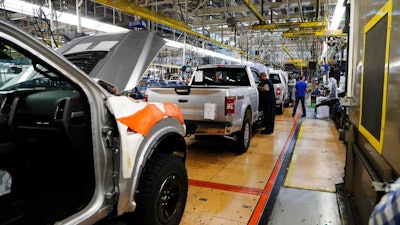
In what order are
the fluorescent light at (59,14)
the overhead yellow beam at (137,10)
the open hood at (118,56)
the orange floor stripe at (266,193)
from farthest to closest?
the overhead yellow beam at (137,10) → the fluorescent light at (59,14) → the orange floor stripe at (266,193) → the open hood at (118,56)

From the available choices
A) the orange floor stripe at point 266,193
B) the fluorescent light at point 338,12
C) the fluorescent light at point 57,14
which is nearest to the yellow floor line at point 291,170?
the orange floor stripe at point 266,193

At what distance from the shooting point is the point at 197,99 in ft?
17.3

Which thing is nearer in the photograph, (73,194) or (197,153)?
(73,194)

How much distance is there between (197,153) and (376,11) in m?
4.44

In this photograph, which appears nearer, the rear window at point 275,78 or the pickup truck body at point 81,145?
the pickup truck body at point 81,145

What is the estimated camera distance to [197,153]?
238 inches

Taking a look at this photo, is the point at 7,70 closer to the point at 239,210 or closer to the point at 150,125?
the point at 150,125

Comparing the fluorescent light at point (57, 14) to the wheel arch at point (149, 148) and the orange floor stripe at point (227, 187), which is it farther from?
the orange floor stripe at point (227, 187)

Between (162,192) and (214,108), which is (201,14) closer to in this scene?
(214,108)

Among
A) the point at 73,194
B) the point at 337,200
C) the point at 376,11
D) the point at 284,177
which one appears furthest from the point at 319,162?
the point at 73,194

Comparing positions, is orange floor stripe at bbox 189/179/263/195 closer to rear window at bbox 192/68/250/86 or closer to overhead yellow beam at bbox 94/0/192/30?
rear window at bbox 192/68/250/86

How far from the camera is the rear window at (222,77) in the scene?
22.4ft

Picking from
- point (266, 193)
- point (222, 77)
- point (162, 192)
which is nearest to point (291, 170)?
point (266, 193)

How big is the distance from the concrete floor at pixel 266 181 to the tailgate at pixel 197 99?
2.98 ft
